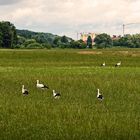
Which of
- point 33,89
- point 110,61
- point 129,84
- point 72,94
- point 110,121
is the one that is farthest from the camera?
point 110,61

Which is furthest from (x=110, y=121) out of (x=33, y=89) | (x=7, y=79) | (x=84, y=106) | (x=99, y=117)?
(x=7, y=79)

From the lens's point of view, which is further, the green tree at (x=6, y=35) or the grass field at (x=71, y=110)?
the green tree at (x=6, y=35)

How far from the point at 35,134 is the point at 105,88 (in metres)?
16.4

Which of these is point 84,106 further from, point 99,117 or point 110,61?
point 110,61

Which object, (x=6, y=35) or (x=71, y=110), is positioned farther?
(x=6, y=35)

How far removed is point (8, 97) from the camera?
28453 millimetres

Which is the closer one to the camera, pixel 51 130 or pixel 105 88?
pixel 51 130

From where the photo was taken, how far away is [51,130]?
1891cm

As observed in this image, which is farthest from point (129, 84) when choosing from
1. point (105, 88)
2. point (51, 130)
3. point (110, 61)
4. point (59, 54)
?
point (59, 54)

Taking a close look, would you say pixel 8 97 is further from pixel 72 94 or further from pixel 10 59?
pixel 10 59

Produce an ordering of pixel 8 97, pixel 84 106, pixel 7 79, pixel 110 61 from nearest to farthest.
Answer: pixel 84 106 → pixel 8 97 → pixel 7 79 → pixel 110 61

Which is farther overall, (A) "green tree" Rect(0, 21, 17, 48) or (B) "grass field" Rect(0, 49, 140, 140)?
(A) "green tree" Rect(0, 21, 17, 48)

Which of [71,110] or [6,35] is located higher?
[6,35]

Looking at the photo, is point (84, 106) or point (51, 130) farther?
point (84, 106)
